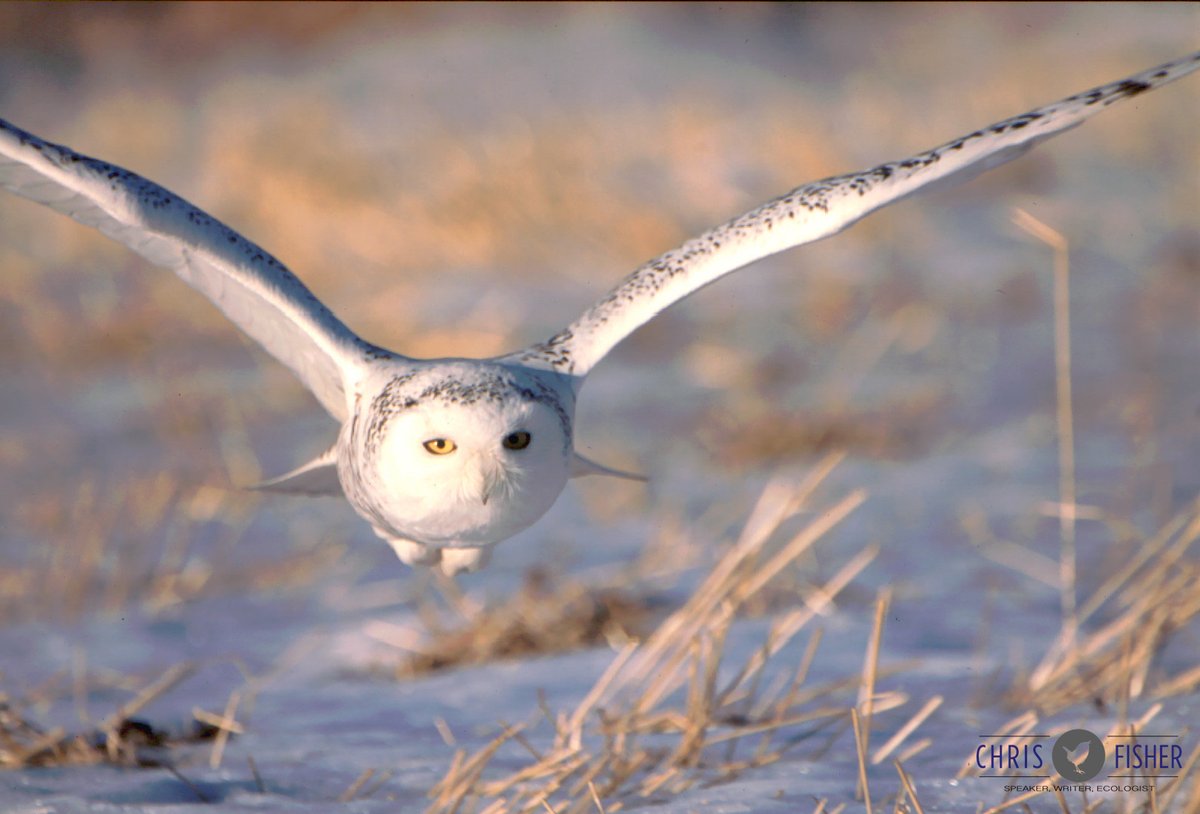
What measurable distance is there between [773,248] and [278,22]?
69.2ft

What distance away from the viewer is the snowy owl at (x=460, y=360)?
10.3 feet

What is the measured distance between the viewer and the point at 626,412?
8.54m

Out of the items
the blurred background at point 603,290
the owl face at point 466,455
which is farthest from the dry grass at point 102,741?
the blurred background at point 603,290

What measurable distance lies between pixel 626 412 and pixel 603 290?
2.26 metres

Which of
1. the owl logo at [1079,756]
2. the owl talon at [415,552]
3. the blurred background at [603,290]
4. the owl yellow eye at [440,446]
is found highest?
the blurred background at [603,290]

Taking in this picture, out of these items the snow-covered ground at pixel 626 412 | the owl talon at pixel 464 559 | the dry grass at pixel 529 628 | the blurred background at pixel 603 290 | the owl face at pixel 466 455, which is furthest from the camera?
the blurred background at pixel 603 290

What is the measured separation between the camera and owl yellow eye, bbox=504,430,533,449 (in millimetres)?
3105

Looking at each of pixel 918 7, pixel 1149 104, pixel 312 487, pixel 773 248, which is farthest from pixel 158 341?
pixel 918 7

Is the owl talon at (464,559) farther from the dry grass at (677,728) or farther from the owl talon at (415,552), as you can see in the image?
the dry grass at (677,728)

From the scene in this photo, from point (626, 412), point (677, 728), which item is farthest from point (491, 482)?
point (626, 412)

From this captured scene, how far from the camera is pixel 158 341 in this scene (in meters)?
10.0

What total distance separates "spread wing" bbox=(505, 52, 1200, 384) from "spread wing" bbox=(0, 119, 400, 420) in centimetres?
56

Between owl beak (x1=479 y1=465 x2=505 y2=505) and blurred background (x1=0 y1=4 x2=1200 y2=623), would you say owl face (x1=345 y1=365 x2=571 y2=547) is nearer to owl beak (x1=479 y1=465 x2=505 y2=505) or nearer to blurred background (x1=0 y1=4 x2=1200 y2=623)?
owl beak (x1=479 y1=465 x2=505 y2=505)

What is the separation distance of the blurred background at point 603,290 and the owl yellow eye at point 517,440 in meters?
2.70
